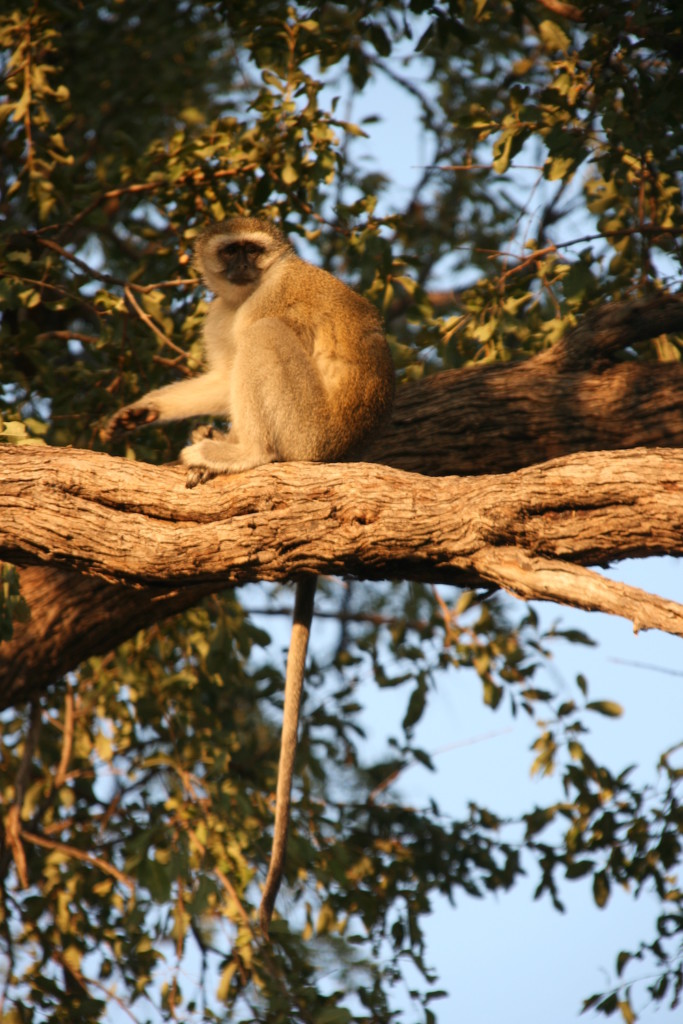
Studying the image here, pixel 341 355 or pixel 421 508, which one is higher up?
pixel 341 355

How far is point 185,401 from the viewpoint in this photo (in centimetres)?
449

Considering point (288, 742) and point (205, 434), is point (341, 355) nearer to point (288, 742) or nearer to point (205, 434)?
point (205, 434)

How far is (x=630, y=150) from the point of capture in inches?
164

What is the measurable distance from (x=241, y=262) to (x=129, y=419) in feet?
3.02

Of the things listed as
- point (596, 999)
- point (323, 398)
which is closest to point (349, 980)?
point (596, 999)

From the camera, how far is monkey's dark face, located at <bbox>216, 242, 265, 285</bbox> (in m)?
4.69

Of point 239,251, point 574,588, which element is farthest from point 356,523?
point 239,251

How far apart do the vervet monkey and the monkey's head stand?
12 millimetres

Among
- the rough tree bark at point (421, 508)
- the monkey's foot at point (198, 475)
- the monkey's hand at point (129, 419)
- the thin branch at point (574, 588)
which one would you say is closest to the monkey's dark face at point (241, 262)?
the monkey's hand at point (129, 419)

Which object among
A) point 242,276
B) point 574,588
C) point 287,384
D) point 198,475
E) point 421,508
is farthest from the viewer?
point 242,276

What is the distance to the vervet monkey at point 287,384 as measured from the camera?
3.99 metres

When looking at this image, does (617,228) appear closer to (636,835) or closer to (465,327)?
(465,327)

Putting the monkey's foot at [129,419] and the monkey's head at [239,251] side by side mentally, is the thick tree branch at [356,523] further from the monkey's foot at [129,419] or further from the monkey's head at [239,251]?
the monkey's head at [239,251]

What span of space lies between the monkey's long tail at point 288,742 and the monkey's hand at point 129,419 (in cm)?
108
